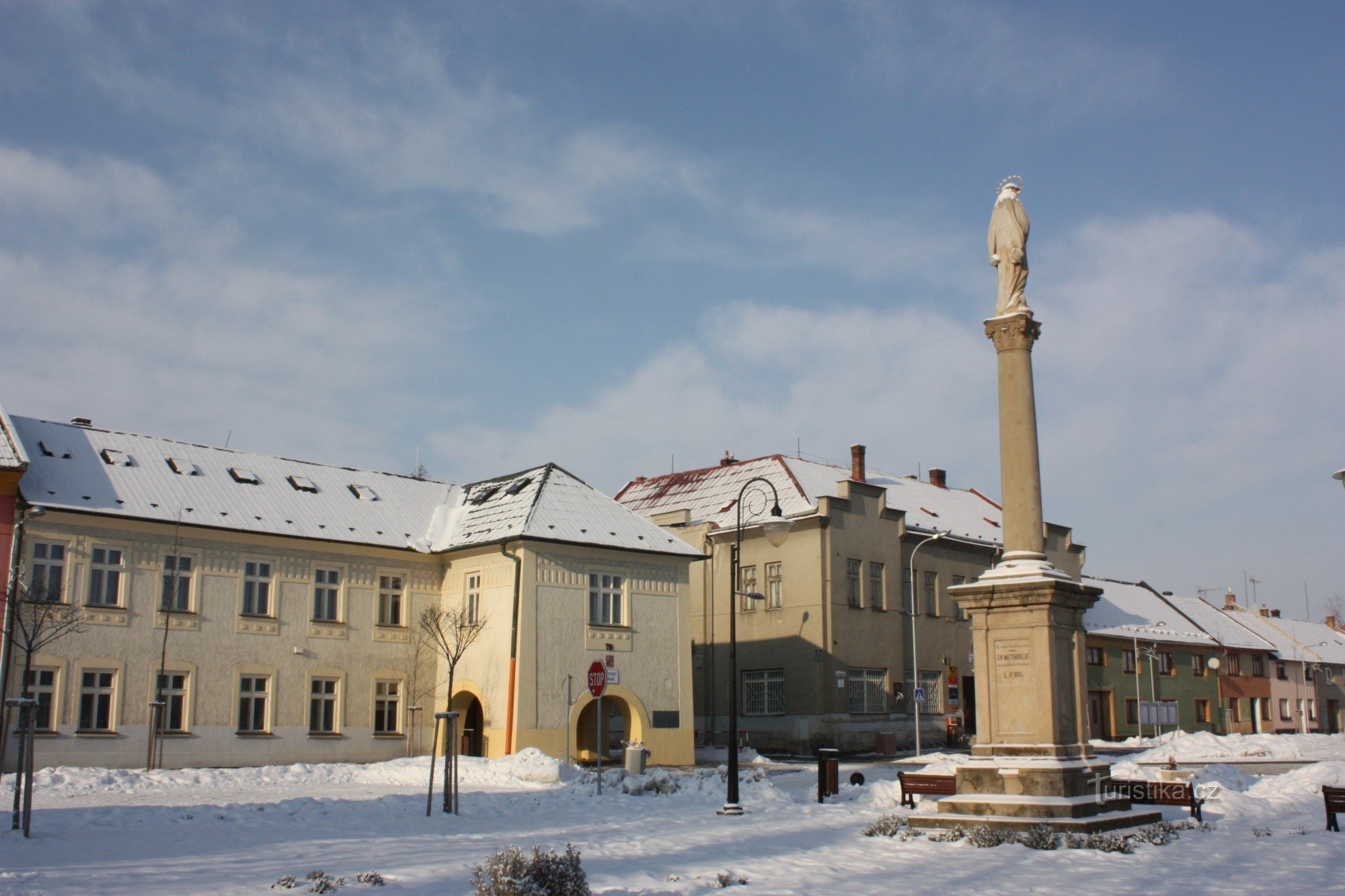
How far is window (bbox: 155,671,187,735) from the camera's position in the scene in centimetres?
2861

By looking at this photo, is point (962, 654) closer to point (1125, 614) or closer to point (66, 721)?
point (1125, 614)

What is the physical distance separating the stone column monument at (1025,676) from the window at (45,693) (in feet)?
65.8

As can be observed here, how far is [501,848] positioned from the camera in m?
14.9

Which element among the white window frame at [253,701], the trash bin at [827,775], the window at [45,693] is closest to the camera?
the trash bin at [827,775]

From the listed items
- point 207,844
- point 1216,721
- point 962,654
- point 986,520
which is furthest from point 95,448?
point 1216,721

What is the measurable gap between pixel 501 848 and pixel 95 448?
2106 cm

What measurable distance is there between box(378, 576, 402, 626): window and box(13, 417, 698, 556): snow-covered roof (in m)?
1.08

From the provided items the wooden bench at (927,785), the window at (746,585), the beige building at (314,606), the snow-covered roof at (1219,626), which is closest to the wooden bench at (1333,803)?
the wooden bench at (927,785)

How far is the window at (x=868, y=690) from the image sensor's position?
1652 inches

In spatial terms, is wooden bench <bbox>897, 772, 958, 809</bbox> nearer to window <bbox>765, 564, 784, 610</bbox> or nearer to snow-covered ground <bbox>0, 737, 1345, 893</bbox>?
snow-covered ground <bbox>0, 737, 1345, 893</bbox>

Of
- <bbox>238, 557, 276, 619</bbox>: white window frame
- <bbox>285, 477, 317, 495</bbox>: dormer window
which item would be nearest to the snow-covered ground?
<bbox>238, 557, 276, 619</bbox>: white window frame

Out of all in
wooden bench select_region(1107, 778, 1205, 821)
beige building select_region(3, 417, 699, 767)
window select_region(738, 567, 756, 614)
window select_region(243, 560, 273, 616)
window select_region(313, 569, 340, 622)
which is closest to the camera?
wooden bench select_region(1107, 778, 1205, 821)

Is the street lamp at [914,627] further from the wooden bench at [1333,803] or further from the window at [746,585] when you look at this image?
the wooden bench at [1333,803]

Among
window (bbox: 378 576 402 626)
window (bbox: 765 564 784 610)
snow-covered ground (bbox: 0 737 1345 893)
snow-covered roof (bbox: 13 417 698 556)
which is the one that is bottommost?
snow-covered ground (bbox: 0 737 1345 893)
